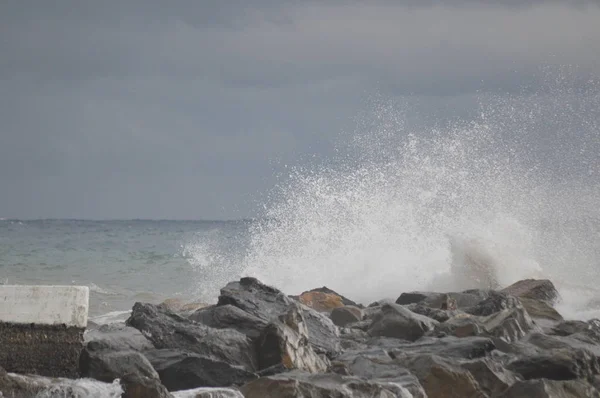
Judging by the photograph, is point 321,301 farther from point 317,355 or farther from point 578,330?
point 317,355

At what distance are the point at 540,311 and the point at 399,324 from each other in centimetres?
277

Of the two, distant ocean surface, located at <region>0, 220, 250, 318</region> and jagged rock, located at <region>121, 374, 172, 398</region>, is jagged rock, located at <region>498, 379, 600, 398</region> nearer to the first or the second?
jagged rock, located at <region>121, 374, 172, 398</region>

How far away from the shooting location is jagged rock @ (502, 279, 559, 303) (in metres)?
12.0

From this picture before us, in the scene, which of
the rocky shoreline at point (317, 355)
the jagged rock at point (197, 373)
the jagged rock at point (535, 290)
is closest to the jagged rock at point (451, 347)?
the rocky shoreline at point (317, 355)

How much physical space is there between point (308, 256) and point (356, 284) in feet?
5.75

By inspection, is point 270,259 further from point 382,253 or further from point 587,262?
point 587,262

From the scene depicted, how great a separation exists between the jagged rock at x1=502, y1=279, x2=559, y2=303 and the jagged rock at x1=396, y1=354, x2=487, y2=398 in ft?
18.5

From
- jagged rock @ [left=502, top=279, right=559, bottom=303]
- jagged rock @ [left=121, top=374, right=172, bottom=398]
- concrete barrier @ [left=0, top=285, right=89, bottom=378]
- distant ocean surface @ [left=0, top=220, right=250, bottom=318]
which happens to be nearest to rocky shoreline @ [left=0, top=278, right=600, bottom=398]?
jagged rock @ [left=121, top=374, right=172, bottom=398]

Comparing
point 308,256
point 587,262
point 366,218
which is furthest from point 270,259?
point 587,262

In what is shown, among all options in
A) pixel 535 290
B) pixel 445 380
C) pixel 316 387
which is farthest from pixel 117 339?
pixel 535 290

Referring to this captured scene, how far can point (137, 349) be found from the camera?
6.68m

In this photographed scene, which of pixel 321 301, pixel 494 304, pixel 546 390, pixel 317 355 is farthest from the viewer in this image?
pixel 321 301

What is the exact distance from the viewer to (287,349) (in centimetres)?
676

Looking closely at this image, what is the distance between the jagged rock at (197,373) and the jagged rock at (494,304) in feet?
12.7
